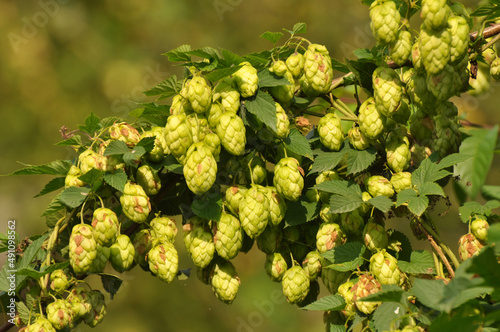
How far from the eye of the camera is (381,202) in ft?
2.66

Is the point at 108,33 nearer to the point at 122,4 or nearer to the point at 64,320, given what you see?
the point at 122,4

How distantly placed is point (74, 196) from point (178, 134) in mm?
182

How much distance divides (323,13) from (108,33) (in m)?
1.08

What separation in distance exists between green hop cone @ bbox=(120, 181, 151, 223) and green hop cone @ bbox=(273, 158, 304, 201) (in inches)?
7.4

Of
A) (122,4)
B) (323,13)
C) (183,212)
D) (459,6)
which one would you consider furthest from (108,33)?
Result: (459,6)

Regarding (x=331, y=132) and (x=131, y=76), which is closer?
(x=331, y=132)

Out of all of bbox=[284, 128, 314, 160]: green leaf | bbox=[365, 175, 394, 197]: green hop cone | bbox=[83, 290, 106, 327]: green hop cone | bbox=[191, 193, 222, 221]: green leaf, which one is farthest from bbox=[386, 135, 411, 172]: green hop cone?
bbox=[83, 290, 106, 327]: green hop cone

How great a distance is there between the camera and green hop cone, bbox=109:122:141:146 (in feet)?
2.91

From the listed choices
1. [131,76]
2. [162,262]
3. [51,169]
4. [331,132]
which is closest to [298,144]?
[331,132]

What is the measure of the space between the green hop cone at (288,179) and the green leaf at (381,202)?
0.10 metres

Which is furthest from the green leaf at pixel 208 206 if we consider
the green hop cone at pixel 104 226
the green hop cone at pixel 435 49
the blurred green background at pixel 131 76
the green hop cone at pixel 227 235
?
the blurred green background at pixel 131 76

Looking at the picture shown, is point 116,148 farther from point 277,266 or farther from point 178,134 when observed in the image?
point 277,266

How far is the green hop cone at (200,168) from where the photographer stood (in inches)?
31.0

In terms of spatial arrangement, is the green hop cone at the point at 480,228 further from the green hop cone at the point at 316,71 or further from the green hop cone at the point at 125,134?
the green hop cone at the point at 125,134
